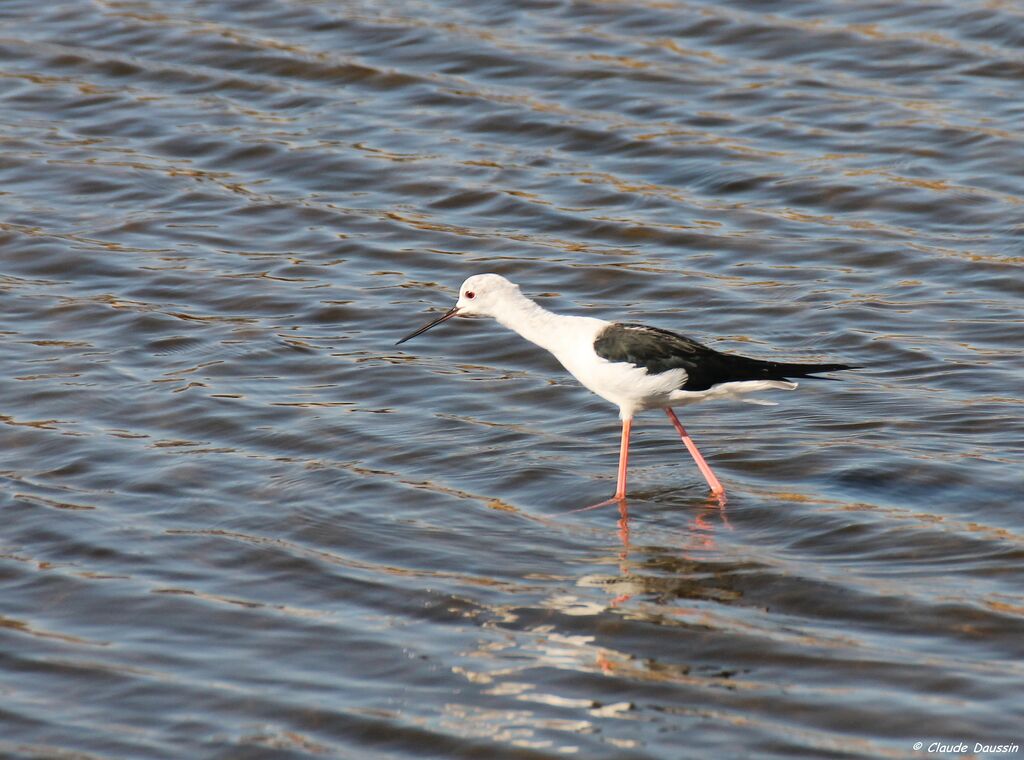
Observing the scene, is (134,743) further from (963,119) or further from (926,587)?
(963,119)

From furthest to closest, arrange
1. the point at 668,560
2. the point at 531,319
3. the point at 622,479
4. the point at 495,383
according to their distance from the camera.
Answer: the point at 495,383, the point at 531,319, the point at 622,479, the point at 668,560

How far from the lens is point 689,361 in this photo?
7746 millimetres

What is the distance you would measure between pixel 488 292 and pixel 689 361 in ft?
4.00

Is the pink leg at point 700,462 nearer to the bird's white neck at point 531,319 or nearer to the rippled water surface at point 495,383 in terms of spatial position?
the rippled water surface at point 495,383

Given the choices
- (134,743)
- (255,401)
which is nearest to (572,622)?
(134,743)

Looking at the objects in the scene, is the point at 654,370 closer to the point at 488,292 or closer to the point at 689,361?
the point at 689,361

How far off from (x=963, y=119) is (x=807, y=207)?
191 centimetres

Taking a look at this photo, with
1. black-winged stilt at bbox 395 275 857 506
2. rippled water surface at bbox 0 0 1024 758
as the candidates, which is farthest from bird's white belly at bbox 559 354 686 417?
rippled water surface at bbox 0 0 1024 758

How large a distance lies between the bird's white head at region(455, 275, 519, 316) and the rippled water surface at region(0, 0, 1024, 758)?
0.72 metres

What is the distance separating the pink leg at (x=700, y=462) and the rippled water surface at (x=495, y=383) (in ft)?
0.32

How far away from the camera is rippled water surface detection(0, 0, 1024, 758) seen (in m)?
5.96

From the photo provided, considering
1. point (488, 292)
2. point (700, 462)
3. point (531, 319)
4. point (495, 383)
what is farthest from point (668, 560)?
point (495, 383)

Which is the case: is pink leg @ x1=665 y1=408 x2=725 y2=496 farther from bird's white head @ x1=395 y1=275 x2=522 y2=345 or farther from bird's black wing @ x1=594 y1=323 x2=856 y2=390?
bird's white head @ x1=395 y1=275 x2=522 y2=345

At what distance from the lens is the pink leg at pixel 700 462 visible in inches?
308
